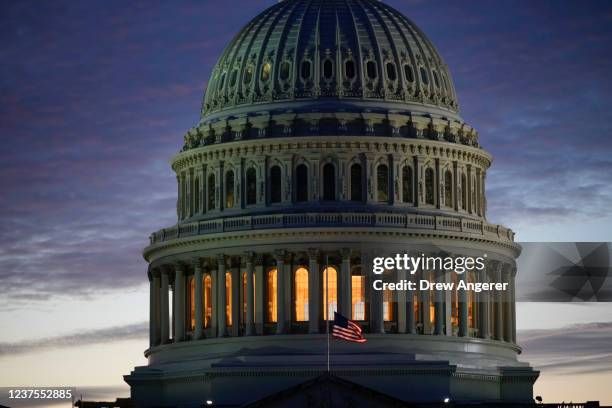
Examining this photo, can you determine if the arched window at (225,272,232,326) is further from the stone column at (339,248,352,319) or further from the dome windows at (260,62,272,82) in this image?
the dome windows at (260,62,272,82)

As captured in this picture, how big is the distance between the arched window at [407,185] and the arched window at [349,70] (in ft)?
26.0

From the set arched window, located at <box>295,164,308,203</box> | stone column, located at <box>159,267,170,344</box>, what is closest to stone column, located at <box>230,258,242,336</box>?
arched window, located at <box>295,164,308,203</box>

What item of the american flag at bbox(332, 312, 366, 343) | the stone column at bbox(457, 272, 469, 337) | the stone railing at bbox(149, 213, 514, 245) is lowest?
the american flag at bbox(332, 312, 366, 343)

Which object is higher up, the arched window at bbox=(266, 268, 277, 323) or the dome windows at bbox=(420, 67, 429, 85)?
the dome windows at bbox=(420, 67, 429, 85)

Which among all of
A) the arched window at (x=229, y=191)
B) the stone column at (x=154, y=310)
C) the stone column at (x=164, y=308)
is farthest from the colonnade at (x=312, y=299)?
the arched window at (x=229, y=191)

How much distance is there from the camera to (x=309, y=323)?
182 meters

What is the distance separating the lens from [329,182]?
18462 centimetres

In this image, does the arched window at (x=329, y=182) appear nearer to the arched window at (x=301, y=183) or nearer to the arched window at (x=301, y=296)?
the arched window at (x=301, y=183)

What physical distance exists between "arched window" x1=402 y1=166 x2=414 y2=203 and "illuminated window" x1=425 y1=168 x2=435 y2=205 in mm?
1267

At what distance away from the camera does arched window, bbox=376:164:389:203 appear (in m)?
185

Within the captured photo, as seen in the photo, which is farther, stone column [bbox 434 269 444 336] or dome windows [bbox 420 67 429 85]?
dome windows [bbox 420 67 429 85]

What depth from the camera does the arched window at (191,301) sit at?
188m

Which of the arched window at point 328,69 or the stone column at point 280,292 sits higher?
the arched window at point 328,69

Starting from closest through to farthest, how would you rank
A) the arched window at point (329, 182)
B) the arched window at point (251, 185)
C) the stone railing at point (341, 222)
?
1. the stone railing at point (341, 222)
2. the arched window at point (329, 182)
3. the arched window at point (251, 185)
